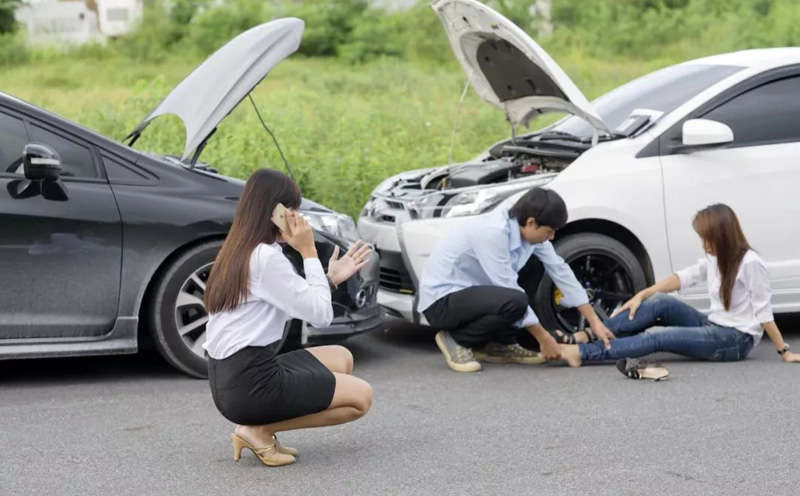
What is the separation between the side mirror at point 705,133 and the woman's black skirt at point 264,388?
340 cm

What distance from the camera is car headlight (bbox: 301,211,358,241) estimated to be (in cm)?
766

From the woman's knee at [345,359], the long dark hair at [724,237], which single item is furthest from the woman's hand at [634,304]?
the woman's knee at [345,359]

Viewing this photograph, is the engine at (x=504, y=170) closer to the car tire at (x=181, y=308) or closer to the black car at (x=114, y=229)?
the black car at (x=114, y=229)

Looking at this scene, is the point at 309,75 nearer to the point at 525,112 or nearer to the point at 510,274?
the point at 525,112

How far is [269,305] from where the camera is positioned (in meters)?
5.33

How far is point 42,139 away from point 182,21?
21222 mm

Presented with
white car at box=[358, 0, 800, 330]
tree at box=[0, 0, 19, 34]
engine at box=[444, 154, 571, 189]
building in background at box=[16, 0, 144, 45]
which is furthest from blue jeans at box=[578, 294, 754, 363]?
tree at box=[0, 0, 19, 34]

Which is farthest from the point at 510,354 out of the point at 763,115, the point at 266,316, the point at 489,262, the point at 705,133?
the point at 266,316

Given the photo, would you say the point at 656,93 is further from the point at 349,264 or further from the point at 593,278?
the point at 349,264

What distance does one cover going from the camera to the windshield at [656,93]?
8.44 m

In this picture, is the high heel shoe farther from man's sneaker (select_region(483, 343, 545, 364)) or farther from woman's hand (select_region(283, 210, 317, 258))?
man's sneaker (select_region(483, 343, 545, 364))

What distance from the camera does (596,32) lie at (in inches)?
1153

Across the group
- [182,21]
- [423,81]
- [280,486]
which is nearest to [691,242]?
[280,486]

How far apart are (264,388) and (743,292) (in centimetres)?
339
